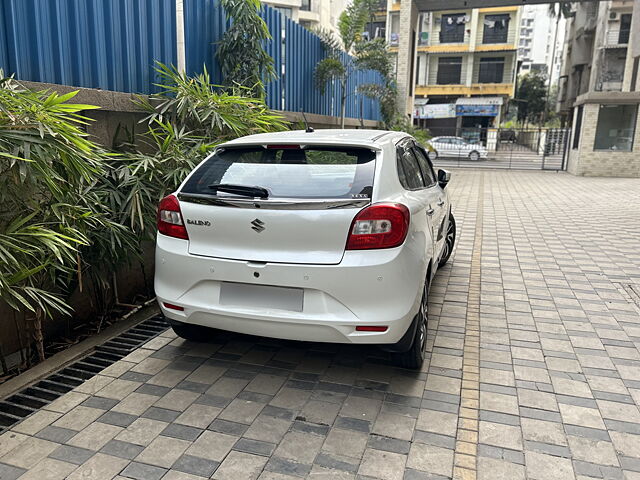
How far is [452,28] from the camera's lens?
1588 inches

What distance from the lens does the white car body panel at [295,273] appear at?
290cm

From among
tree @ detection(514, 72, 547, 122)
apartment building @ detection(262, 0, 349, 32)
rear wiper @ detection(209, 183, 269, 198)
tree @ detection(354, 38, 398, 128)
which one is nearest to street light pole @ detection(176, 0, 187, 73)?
rear wiper @ detection(209, 183, 269, 198)

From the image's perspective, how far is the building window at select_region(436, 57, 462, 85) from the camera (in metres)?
41.1

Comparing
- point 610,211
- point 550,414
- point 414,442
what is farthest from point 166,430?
point 610,211

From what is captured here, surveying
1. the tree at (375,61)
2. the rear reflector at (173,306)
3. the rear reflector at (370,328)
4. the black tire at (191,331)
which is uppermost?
the tree at (375,61)

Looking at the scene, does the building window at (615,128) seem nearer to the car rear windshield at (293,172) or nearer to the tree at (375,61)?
the tree at (375,61)

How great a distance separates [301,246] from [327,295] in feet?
1.05

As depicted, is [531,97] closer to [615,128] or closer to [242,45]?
[615,128]

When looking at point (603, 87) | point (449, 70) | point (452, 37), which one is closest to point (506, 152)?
point (603, 87)

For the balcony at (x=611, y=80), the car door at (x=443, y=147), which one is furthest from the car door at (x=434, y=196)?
the balcony at (x=611, y=80)

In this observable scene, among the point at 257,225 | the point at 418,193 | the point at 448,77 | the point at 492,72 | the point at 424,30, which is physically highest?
the point at 424,30

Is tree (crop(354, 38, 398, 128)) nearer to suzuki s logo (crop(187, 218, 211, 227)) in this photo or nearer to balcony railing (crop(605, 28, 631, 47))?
suzuki s logo (crop(187, 218, 211, 227))

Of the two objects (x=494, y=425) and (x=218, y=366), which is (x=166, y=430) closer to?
(x=218, y=366)

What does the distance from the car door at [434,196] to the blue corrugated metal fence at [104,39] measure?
9.47 feet
